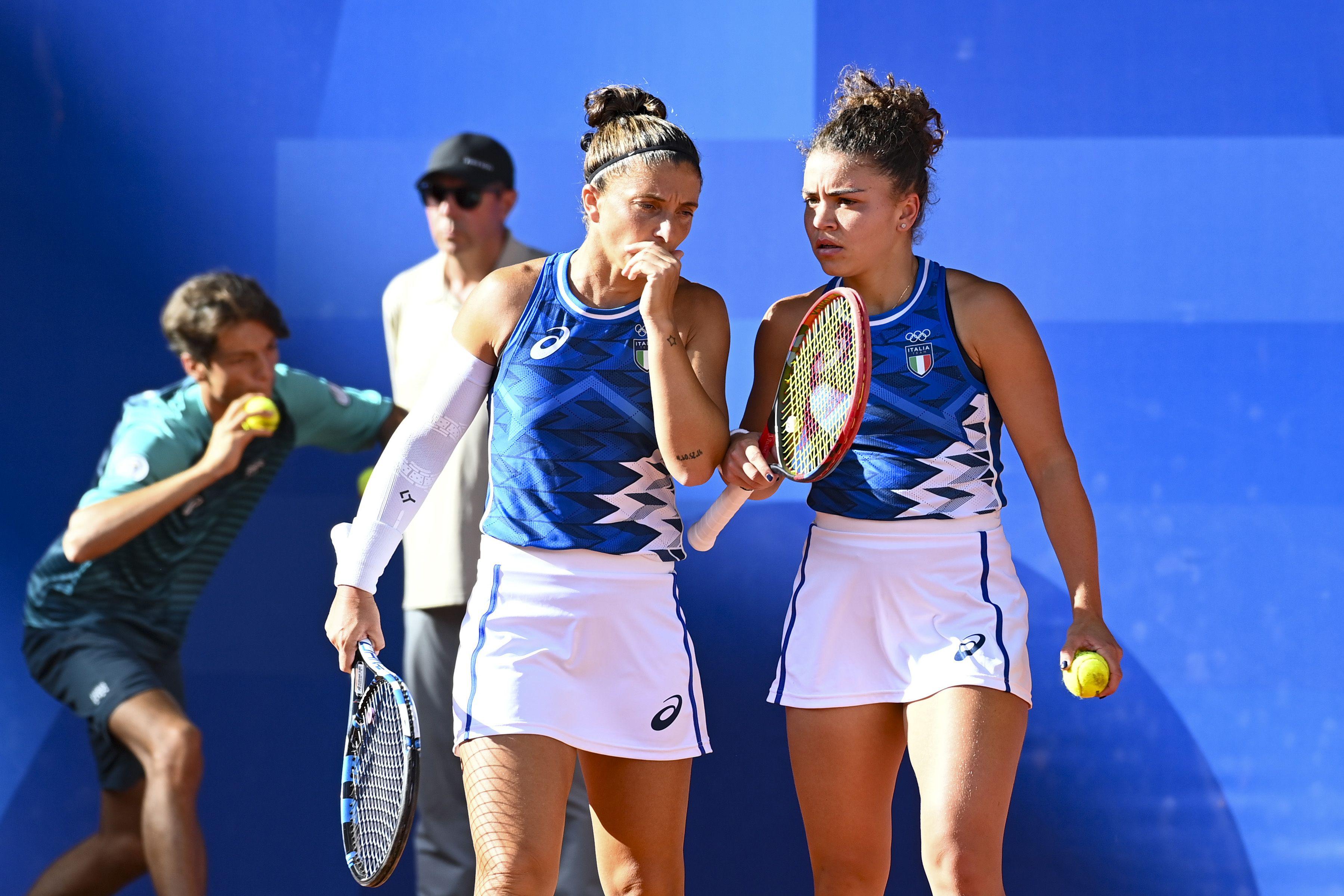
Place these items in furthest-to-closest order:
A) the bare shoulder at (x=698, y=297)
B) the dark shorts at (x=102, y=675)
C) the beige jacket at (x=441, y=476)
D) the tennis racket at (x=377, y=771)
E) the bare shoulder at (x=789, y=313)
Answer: the beige jacket at (x=441, y=476), the dark shorts at (x=102, y=675), the bare shoulder at (x=789, y=313), the bare shoulder at (x=698, y=297), the tennis racket at (x=377, y=771)

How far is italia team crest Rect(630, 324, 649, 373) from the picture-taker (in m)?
2.52

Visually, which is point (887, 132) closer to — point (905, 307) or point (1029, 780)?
point (905, 307)

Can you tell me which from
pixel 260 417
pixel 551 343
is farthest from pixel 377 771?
pixel 260 417

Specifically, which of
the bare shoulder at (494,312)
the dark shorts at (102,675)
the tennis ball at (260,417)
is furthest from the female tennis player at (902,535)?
the dark shorts at (102,675)

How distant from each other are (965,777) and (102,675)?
2653mm

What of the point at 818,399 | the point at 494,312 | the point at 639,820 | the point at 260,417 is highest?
the point at 494,312

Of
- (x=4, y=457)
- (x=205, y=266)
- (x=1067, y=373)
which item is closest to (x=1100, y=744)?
(x=1067, y=373)

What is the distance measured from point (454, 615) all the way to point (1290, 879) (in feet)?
8.21

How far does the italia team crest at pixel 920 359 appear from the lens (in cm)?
260

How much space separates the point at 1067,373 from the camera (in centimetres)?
402

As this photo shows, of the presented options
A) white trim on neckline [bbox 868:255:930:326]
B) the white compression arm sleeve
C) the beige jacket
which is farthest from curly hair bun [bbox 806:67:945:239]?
the beige jacket

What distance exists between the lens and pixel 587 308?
8.34ft

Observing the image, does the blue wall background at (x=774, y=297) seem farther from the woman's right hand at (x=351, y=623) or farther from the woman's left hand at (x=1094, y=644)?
the woman's right hand at (x=351, y=623)

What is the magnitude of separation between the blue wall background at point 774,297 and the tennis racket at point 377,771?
1678 millimetres
